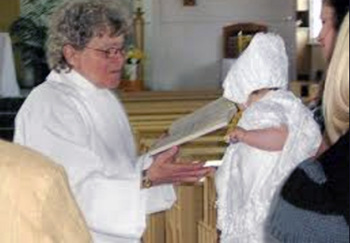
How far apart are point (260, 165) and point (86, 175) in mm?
520

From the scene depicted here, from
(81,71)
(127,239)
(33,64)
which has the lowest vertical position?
(33,64)

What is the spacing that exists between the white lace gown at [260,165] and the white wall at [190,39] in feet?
23.2

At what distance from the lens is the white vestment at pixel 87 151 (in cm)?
235

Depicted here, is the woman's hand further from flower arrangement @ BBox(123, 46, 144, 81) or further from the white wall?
the white wall

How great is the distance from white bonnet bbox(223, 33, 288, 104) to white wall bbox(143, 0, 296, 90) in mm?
7067

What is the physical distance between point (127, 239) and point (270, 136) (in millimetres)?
492

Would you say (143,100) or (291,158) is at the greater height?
(291,158)

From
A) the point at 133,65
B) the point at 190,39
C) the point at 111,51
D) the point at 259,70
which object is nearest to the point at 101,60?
the point at 111,51

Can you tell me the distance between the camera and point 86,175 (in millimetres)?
2338

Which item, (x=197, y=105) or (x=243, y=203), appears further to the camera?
(x=197, y=105)

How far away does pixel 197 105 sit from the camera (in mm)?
6016

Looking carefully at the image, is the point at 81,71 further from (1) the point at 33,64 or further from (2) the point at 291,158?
(1) the point at 33,64

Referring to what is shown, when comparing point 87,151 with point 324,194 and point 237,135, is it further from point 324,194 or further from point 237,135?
point 324,194

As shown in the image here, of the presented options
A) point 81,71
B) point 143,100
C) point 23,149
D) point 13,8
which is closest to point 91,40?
point 81,71
